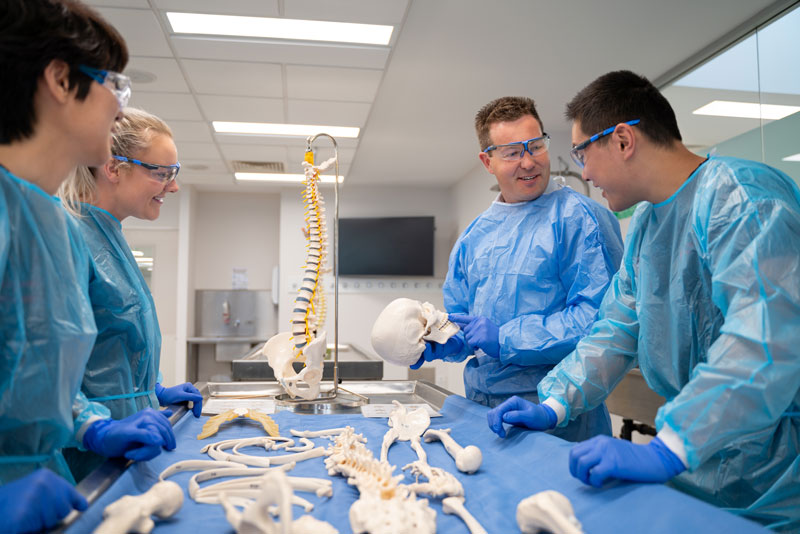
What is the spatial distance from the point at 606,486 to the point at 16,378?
113cm

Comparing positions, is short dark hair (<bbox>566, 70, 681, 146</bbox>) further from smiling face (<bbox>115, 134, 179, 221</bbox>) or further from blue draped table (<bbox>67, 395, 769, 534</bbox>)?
smiling face (<bbox>115, 134, 179, 221</bbox>)

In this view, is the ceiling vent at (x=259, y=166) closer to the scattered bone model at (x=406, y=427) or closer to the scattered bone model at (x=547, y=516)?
the scattered bone model at (x=406, y=427)

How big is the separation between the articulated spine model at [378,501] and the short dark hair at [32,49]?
934 millimetres

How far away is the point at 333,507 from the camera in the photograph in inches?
43.8

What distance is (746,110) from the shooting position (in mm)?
3623

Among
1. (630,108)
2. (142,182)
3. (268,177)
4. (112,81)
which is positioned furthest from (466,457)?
(268,177)

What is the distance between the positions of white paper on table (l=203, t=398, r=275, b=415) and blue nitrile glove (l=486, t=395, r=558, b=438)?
881 mm

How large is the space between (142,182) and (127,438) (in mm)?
954

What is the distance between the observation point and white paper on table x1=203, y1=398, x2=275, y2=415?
1979 mm

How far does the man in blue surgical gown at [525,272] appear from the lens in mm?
1881

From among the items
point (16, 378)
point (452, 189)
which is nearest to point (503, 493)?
point (16, 378)

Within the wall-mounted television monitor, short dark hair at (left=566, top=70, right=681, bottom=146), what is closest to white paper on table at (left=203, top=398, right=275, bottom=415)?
short dark hair at (left=566, top=70, right=681, bottom=146)

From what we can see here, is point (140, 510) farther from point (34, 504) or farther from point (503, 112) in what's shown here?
point (503, 112)

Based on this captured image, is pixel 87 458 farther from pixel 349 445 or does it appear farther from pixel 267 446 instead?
pixel 349 445
